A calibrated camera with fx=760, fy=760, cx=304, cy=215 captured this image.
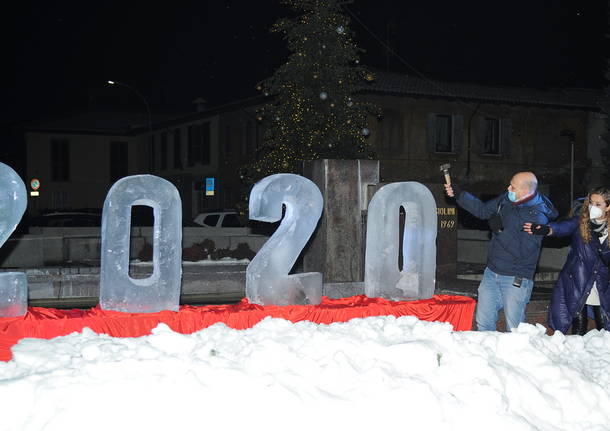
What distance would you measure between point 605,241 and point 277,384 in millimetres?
4051

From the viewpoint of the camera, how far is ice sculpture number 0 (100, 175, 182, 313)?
6.44 meters

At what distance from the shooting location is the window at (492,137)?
34781 millimetres

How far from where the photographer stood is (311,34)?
18.1 meters

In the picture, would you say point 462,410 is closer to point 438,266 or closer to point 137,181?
point 137,181

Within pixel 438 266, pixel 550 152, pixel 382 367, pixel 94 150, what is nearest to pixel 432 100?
pixel 550 152

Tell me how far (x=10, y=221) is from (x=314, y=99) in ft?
41.7

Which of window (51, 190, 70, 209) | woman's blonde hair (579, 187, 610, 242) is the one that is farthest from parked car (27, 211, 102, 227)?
window (51, 190, 70, 209)

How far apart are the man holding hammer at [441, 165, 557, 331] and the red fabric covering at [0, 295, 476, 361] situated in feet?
2.31

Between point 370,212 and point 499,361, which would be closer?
point 499,361

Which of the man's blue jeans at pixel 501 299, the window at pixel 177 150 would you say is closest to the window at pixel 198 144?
the window at pixel 177 150

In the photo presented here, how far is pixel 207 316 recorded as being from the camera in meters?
6.52

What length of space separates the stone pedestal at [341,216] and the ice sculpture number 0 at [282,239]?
334 cm

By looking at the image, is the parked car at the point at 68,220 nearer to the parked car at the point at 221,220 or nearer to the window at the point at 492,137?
the parked car at the point at 221,220

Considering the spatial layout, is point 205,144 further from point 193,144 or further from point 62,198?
point 62,198
